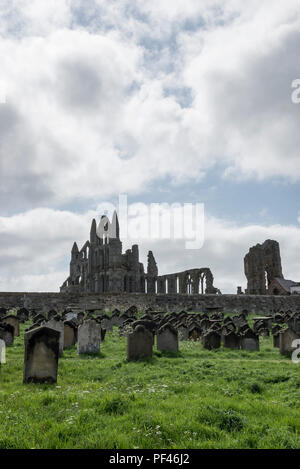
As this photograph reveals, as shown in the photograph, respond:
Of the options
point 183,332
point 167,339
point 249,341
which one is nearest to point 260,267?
point 183,332

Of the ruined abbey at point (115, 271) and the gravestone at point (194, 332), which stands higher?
the ruined abbey at point (115, 271)

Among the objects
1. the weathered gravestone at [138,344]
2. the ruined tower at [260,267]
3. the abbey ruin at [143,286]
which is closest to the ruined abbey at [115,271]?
the abbey ruin at [143,286]

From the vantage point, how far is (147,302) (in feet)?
101

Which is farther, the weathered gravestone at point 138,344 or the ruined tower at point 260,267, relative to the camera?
the ruined tower at point 260,267

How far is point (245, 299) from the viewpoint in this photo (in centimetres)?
3369

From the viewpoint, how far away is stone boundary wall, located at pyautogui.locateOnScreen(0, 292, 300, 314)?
93.2 ft

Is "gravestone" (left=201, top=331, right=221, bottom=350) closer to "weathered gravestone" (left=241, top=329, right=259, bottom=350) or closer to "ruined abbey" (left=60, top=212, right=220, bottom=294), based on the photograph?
"weathered gravestone" (left=241, top=329, right=259, bottom=350)

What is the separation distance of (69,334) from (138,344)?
4.07 m

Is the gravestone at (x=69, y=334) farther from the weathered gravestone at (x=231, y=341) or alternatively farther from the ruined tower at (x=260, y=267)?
the ruined tower at (x=260, y=267)

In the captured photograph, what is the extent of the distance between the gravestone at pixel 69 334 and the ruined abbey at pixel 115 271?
3954 cm

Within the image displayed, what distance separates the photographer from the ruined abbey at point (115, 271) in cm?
5453

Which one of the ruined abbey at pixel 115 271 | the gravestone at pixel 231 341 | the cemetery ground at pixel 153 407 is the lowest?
the cemetery ground at pixel 153 407

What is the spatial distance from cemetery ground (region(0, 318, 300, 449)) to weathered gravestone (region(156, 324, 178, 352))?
2.34m
